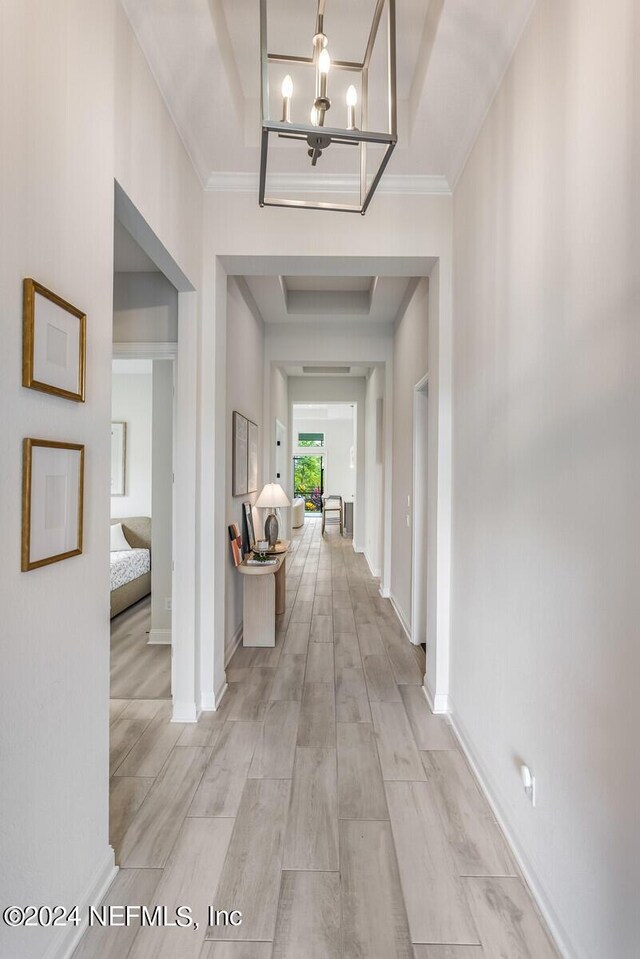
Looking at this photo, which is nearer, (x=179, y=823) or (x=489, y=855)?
(x=489, y=855)

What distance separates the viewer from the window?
48.9 feet

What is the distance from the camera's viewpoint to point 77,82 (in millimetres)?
1352

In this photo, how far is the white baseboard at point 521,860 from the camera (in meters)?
1.37

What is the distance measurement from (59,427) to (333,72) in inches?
88.2

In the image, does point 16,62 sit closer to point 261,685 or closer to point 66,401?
point 66,401

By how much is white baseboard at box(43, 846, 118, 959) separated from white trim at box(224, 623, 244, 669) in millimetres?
1700

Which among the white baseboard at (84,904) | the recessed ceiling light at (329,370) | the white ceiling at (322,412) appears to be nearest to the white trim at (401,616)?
the white baseboard at (84,904)

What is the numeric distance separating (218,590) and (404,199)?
2533 mm

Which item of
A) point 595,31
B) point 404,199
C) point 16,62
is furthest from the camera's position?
point 404,199

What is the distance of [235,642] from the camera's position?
→ 12.1 feet

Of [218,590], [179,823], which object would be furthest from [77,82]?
[179,823]

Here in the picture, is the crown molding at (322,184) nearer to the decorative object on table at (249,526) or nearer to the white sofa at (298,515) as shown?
the decorative object on table at (249,526)

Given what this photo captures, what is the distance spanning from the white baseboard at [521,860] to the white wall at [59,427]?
1.40 m

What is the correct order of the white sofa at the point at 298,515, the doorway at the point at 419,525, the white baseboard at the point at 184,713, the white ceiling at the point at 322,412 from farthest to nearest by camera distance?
1. the white ceiling at the point at 322,412
2. the white sofa at the point at 298,515
3. the doorway at the point at 419,525
4. the white baseboard at the point at 184,713
